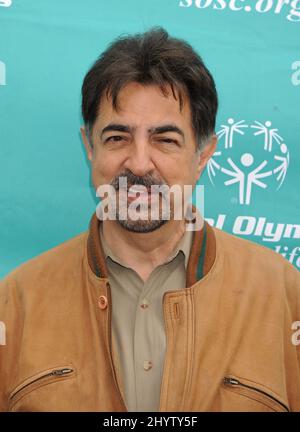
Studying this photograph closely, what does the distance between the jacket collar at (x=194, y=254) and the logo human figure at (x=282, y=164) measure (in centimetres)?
33

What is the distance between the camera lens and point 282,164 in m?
1.71

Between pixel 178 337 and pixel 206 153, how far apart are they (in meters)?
0.56

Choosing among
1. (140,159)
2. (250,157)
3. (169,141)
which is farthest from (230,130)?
(140,159)

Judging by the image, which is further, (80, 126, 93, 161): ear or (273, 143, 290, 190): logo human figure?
(273, 143, 290, 190): logo human figure

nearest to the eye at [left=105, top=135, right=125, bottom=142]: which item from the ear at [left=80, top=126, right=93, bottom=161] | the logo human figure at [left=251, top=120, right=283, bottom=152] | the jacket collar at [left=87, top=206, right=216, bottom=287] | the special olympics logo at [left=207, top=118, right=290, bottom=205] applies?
the ear at [left=80, top=126, right=93, bottom=161]

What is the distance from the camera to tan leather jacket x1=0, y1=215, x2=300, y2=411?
1.42m

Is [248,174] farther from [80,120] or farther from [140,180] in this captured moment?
[80,120]

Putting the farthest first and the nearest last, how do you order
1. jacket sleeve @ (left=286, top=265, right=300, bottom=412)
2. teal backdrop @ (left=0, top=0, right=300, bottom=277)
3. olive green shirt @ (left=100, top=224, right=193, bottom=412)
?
teal backdrop @ (left=0, top=0, right=300, bottom=277)
jacket sleeve @ (left=286, top=265, right=300, bottom=412)
olive green shirt @ (left=100, top=224, right=193, bottom=412)

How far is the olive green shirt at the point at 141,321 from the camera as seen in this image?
1416 mm

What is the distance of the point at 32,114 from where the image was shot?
5.48 feet

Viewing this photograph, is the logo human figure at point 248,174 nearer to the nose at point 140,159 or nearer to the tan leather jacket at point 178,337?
the tan leather jacket at point 178,337

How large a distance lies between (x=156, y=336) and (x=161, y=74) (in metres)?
0.71

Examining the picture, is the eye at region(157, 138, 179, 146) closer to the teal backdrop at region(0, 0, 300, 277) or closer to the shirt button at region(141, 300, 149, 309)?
the teal backdrop at region(0, 0, 300, 277)

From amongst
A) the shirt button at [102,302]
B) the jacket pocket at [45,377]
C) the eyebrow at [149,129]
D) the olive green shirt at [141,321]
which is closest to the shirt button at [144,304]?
the olive green shirt at [141,321]
